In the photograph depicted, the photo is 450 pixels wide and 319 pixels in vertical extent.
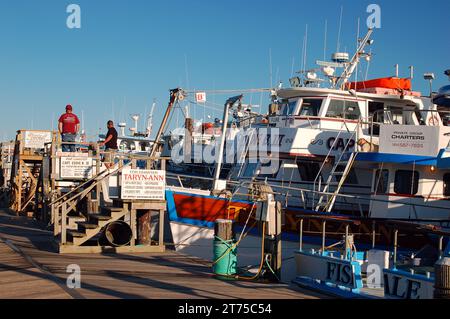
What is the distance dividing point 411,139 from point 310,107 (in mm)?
4740

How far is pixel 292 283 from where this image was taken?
1137 cm

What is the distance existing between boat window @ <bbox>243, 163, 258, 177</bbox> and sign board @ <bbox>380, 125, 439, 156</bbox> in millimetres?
4622

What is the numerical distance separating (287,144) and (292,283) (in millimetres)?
6941

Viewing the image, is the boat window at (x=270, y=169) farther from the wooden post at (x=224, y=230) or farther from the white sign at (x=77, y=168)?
the wooden post at (x=224, y=230)

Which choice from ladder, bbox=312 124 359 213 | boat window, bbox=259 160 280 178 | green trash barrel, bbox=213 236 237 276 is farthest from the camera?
boat window, bbox=259 160 280 178

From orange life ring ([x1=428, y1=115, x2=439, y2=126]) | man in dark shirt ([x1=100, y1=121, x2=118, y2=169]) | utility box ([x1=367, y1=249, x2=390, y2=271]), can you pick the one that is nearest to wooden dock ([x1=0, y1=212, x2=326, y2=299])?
utility box ([x1=367, y1=249, x2=390, y2=271])

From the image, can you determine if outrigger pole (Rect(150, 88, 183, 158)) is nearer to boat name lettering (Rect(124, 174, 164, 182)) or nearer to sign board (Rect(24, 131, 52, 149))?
boat name lettering (Rect(124, 174, 164, 182))

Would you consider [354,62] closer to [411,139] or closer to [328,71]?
[328,71]

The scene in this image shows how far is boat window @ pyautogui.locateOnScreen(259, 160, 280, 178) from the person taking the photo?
59.2 ft

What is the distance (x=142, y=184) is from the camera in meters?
13.9

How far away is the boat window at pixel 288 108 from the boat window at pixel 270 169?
6.61 feet
